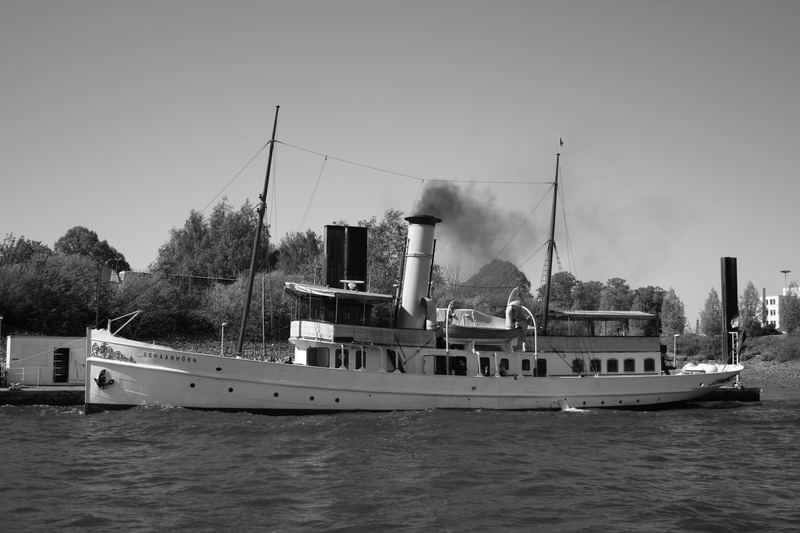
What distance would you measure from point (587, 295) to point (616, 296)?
4799 mm

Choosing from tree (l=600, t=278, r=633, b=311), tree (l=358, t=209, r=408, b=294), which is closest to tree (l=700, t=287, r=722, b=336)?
tree (l=600, t=278, r=633, b=311)

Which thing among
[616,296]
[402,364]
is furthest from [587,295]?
[402,364]

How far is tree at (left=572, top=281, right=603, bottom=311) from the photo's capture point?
357ft

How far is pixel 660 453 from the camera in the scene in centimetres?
2075

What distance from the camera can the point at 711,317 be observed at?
96.6 metres

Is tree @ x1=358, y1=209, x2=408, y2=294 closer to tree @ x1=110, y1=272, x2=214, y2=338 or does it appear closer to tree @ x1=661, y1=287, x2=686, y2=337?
tree @ x1=110, y1=272, x2=214, y2=338

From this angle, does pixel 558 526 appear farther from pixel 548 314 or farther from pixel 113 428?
pixel 548 314

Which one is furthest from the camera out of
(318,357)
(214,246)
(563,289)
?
(563,289)

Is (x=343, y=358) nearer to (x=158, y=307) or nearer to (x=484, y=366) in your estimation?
(x=484, y=366)

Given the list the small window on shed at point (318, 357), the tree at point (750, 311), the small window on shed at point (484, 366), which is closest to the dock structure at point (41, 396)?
the small window on shed at point (318, 357)

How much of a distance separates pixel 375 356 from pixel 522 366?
21.3 feet

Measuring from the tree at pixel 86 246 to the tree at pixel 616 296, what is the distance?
6880cm

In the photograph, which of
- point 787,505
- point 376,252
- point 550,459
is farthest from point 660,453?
point 376,252

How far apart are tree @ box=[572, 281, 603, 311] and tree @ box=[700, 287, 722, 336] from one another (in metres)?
16.7
